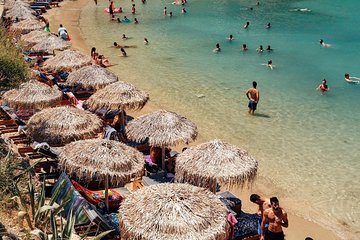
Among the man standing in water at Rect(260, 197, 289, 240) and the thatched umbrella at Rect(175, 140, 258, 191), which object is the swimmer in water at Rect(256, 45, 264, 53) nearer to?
the thatched umbrella at Rect(175, 140, 258, 191)

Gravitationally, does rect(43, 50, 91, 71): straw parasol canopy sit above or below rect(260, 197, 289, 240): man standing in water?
above

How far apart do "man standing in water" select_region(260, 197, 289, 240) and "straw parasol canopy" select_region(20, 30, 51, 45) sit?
1641 centimetres

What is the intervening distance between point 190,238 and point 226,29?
31408 mm

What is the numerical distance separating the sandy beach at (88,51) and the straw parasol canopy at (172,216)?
4097 millimetres

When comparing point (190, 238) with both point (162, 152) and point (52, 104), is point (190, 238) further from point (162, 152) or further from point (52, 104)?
point (52, 104)

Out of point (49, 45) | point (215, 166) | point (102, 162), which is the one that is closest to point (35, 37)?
point (49, 45)

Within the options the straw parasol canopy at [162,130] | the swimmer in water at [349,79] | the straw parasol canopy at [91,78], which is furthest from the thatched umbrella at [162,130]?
the swimmer in water at [349,79]

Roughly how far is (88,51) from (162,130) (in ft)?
60.4

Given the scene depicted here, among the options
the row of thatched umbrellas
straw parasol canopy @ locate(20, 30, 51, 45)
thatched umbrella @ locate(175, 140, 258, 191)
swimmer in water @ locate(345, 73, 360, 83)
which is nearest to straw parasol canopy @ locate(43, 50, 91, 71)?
straw parasol canopy @ locate(20, 30, 51, 45)

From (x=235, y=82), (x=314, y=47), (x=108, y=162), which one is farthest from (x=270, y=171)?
(x=314, y=47)

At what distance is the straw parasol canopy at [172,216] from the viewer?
7102 mm

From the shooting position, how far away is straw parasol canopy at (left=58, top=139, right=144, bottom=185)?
9398 millimetres

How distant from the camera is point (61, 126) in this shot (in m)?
11.4

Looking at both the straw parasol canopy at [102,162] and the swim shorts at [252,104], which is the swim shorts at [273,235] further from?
the swim shorts at [252,104]
